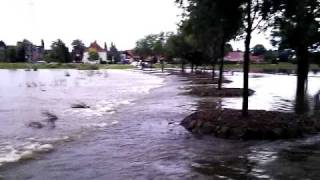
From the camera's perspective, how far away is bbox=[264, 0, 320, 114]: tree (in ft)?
63.2

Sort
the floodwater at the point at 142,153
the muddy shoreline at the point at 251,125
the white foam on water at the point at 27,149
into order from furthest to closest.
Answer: the muddy shoreline at the point at 251,125
the white foam on water at the point at 27,149
the floodwater at the point at 142,153

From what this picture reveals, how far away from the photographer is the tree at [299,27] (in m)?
19.2

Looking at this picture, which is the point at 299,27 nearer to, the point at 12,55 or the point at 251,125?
the point at 251,125

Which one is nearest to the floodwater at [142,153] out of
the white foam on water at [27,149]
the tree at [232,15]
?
the white foam on water at [27,149]

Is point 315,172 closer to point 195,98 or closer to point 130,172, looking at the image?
point 130,172

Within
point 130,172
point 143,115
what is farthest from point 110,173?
point 143,115

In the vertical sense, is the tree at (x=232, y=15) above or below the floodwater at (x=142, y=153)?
above

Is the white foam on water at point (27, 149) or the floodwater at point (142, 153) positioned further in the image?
the white foam on water at point (27, 149)

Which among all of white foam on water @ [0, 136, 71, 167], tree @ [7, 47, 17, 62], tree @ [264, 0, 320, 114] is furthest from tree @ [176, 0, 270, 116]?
tree @ [7, 47, 17, 62]

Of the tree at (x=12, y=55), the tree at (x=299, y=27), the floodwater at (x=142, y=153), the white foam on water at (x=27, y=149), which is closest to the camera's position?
the floodwater at (x=142, y=153)

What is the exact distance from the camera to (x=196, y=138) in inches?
751

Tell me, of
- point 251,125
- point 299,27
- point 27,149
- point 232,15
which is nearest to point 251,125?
point 251,125

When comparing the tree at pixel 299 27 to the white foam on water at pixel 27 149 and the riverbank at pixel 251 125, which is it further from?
the white foam on water at pixel 27 149

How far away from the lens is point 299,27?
28.9 meters
